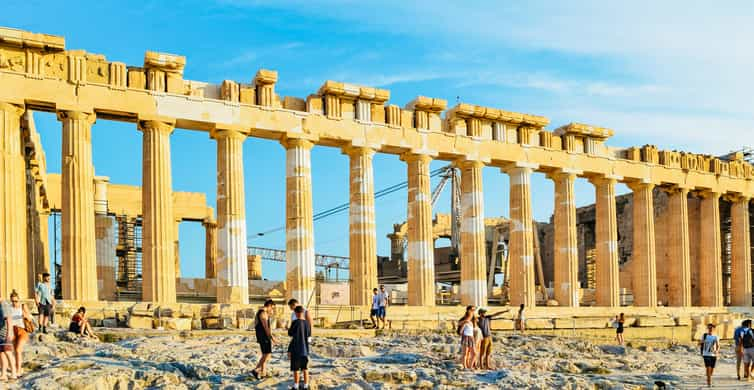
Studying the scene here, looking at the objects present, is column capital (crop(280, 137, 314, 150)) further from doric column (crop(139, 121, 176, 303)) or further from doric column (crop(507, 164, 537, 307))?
doric column (crop(507, 164, 537, 307))

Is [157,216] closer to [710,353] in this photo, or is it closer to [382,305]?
[382,305]

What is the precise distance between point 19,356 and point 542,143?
26.2m

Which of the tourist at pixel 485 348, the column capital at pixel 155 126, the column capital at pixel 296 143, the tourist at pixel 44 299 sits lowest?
the tourist at pixel 485 348

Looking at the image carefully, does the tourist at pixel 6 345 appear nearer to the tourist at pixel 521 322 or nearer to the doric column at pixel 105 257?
the doric column at pixel 105 257

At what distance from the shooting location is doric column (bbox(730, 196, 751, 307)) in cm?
4422

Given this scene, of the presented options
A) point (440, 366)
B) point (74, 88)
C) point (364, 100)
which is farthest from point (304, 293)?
point (440, 366)

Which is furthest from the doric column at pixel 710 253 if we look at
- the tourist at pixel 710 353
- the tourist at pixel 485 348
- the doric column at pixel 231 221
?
the tourist at pixel 485 348

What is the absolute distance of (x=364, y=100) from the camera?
110ft

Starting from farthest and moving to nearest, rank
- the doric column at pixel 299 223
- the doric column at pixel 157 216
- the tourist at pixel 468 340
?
1. the doric column at pixel 299 223
2. the doric column at pixel 157 216
3. the tourist at pixel 468 340

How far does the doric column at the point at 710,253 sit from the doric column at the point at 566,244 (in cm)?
905

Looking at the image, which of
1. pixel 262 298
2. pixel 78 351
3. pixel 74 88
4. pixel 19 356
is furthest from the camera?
pixel 262 298

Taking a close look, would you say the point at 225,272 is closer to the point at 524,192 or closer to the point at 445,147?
the point at 445,147

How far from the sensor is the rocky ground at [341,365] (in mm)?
16406

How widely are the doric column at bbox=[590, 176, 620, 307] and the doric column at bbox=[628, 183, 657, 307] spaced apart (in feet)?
5.27
